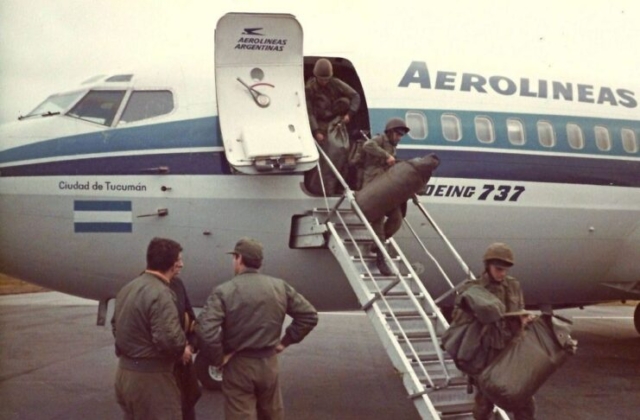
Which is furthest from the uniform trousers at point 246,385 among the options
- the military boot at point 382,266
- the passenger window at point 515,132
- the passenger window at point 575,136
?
the passenger window at point 575,136

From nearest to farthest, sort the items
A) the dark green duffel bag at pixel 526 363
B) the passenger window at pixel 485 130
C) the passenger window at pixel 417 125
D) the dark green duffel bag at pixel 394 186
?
the dark green duffel bag at pixel 526 363 < the dark green duffel bag at pixel 394 186 < the passenger window at pixel 417 125 < the passenger window at pixel 485 130

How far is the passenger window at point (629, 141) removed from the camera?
1123 cm

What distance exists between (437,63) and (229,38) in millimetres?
3198

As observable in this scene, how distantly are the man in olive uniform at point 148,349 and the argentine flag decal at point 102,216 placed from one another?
3.15 meters

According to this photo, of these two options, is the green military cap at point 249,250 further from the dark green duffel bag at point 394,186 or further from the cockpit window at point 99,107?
the cockpit window at point 99,107

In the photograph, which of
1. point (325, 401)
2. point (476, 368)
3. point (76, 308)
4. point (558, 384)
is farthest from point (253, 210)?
point (76, 308)

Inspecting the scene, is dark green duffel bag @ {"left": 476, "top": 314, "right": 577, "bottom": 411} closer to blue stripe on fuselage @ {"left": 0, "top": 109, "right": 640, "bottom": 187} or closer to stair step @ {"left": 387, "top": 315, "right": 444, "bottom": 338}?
stair step @ {"left": 387, "top": 315, "right": 444, "bottom": 338}

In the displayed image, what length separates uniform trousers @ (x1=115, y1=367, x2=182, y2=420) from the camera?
5.89m

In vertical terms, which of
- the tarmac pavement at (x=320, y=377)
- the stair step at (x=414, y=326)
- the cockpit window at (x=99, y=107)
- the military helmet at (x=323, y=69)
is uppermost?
the military helmet at (x=323, y=69)

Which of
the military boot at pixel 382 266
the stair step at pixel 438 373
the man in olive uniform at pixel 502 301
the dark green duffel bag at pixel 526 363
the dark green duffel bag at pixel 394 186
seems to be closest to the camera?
the dark green duffel bag at pixel 526 363

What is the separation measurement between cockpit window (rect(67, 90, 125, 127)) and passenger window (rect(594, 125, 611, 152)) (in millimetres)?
6842

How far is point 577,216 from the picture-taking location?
10555 millimetres

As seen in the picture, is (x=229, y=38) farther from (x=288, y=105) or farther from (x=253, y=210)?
(x=253, y=210)

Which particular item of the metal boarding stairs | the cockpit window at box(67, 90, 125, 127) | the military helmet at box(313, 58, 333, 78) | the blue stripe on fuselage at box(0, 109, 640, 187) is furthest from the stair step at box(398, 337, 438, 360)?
the cockpit window at box(67, 90, 125, 127)
